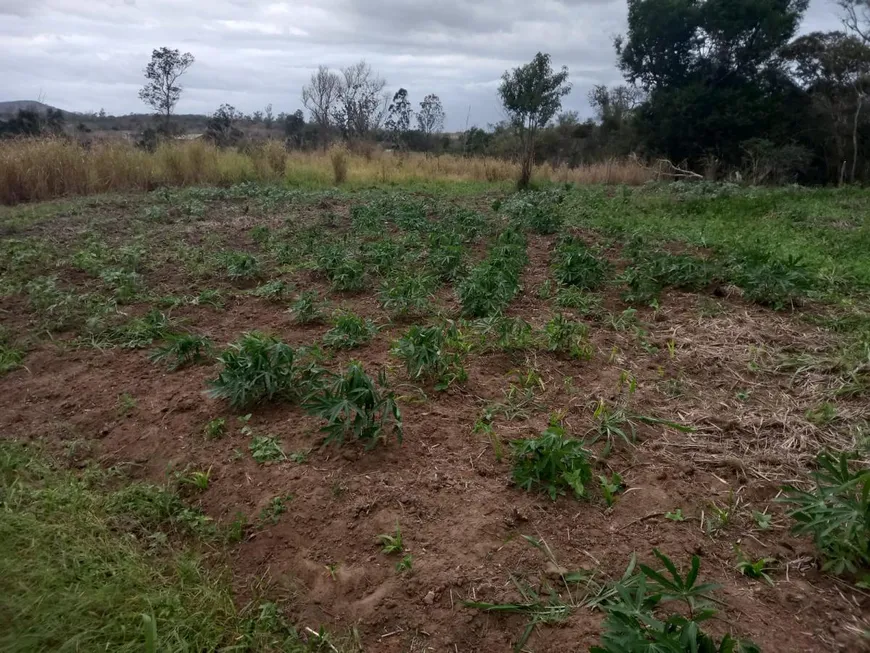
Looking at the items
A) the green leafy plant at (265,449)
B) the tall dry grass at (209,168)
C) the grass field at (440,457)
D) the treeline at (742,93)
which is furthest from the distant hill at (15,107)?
the green leafy plant at (265,449)

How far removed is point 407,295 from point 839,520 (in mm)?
2947

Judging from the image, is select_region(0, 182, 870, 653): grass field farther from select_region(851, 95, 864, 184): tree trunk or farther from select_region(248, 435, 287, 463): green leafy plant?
select_region(851, 95, 864, 184): tree trunk

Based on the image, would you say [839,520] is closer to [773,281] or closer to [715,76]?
[773,281]

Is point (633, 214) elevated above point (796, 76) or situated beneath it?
situated beneath

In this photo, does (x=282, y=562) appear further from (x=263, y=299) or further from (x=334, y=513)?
(x=263, y=299)

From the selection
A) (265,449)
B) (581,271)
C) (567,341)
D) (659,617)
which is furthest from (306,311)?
(659,617)

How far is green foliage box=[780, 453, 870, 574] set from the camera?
6.25ft

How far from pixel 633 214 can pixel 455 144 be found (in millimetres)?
22399

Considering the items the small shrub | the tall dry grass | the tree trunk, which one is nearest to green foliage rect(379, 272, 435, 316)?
the tall dry grass

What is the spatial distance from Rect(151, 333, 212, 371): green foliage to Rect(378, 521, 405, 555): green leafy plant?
1.87 m

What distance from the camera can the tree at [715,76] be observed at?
17422mm

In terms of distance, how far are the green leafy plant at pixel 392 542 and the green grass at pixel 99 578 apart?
473 mm

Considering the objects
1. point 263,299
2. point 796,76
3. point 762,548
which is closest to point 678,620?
point 762,548

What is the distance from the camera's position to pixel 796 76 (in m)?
18.3
